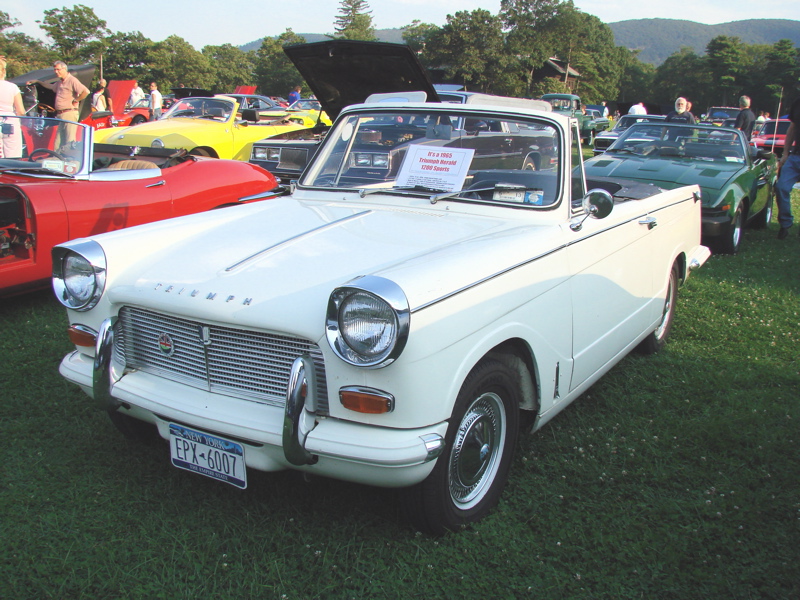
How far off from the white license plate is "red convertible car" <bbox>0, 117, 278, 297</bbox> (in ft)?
6.18

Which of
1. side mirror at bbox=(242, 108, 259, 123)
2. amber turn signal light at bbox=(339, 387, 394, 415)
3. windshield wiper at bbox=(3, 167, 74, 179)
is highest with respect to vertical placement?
side mirror at bbox=(242, 108, 259, 123)

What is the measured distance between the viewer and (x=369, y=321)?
201 centimetres

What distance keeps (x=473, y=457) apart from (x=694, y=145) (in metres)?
6.77

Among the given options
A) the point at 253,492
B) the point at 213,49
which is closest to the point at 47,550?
the point at 253,492

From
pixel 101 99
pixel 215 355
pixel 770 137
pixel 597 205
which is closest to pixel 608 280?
pixel 597 205

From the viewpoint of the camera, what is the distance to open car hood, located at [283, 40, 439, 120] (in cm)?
620

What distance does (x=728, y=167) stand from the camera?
24.0 feet

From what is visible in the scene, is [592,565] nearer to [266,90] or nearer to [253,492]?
[253,492]

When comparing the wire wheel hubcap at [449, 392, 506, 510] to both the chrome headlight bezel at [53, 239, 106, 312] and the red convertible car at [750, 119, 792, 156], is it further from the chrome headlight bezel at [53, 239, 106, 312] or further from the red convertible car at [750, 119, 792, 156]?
the red convertible car at [750, 119, 792, 156]

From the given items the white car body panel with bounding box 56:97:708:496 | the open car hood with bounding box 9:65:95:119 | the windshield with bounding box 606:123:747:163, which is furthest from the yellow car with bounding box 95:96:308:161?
the white car body panel with bounding box 56:97:708:496

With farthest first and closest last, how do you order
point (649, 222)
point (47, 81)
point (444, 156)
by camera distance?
point (47, 81) < point (649, 222) < point (444, 156)

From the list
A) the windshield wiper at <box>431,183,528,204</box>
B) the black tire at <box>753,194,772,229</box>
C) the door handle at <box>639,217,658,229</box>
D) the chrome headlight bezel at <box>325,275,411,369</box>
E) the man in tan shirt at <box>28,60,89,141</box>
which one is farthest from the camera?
the man in tan shirt at <box>28,60,89,141</box>

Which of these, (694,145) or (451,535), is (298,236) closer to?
(451,535)

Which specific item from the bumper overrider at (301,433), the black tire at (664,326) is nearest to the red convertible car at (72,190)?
the bumper overrider at (301,433)
